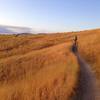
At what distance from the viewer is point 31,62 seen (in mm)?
28406

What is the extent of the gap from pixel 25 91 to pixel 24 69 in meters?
5.05

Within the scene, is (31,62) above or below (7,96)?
above

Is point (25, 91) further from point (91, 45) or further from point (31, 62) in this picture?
point (91, 45)

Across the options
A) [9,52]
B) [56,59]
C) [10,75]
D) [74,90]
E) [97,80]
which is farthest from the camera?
[9,52]

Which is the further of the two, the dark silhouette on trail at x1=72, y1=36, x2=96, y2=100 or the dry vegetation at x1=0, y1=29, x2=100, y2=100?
the dry vegetation at x1=0, y1=29, x2=100, y2=100

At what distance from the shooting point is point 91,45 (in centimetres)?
3481

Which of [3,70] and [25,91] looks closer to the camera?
[25,91]

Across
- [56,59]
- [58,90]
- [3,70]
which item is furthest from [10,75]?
[58,90]

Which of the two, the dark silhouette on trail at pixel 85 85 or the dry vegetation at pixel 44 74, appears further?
the dry vegetation at pixel 44 74

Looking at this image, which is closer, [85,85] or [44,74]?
[85,85]

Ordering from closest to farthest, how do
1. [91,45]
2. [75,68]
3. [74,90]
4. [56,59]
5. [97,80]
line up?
[74,90] < [97,80] < [75,68] < [56,59] < [91,45]

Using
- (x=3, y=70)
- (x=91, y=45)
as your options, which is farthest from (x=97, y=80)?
→ (x=91, y=45)

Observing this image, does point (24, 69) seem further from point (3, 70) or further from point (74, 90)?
point (74, 90)

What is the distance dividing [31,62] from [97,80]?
30.1ft
